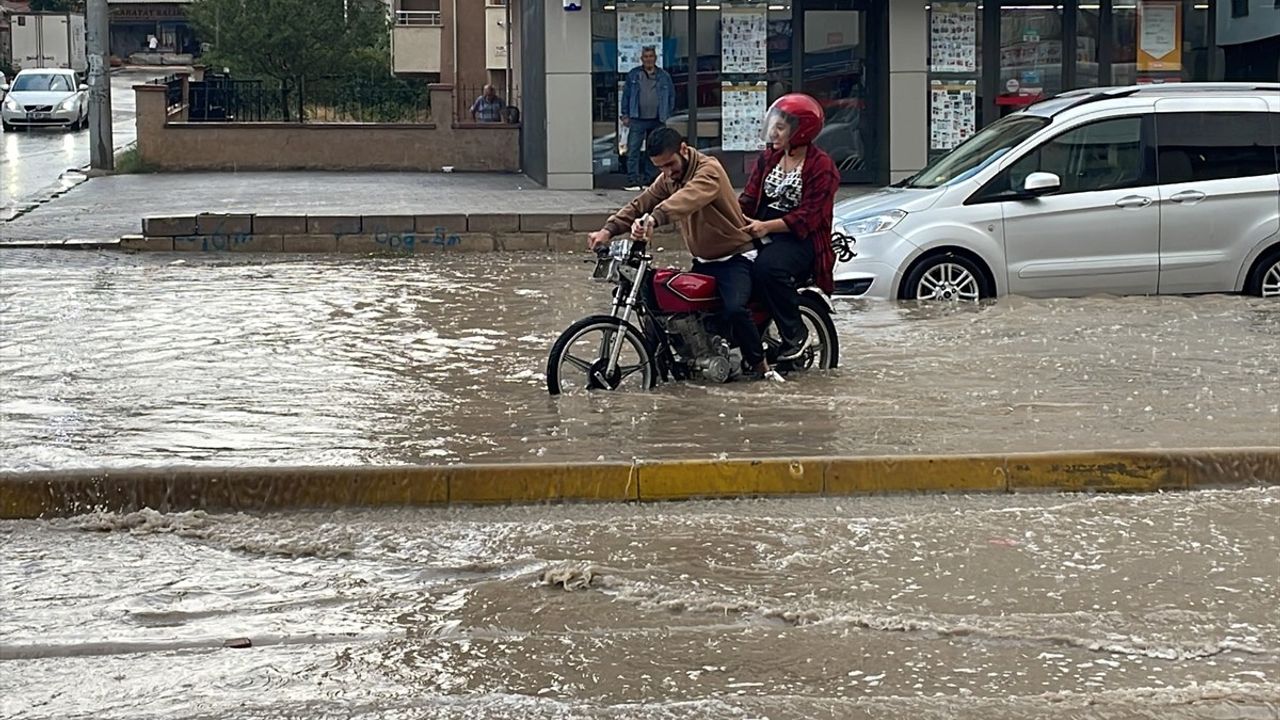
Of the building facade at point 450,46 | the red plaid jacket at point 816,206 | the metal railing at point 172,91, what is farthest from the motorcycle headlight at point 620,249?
the building facade at point 450,46

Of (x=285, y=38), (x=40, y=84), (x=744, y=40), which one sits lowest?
(x=744, y=40)

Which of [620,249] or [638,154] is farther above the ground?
[638,154]

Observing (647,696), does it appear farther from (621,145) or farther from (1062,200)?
(621,145)

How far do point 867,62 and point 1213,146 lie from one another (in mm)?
11604

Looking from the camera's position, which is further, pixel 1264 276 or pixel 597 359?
pixel 1264 276

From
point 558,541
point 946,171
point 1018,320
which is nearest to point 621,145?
point 946,171

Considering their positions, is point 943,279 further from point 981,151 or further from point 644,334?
point 644,334

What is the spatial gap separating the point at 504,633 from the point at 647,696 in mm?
786

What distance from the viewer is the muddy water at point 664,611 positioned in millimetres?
5051

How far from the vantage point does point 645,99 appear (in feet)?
75.8

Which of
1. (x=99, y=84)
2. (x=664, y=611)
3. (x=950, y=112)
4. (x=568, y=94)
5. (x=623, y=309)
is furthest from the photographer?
(x=99, y=84)

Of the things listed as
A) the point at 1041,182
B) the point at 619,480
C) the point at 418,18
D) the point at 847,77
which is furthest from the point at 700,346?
the point at 418,18

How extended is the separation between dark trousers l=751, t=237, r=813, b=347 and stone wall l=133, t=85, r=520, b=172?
20664 millimetres

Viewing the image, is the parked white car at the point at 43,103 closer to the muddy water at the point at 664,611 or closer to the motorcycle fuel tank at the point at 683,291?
the motorcycle fuel tank at the point at 683,291
